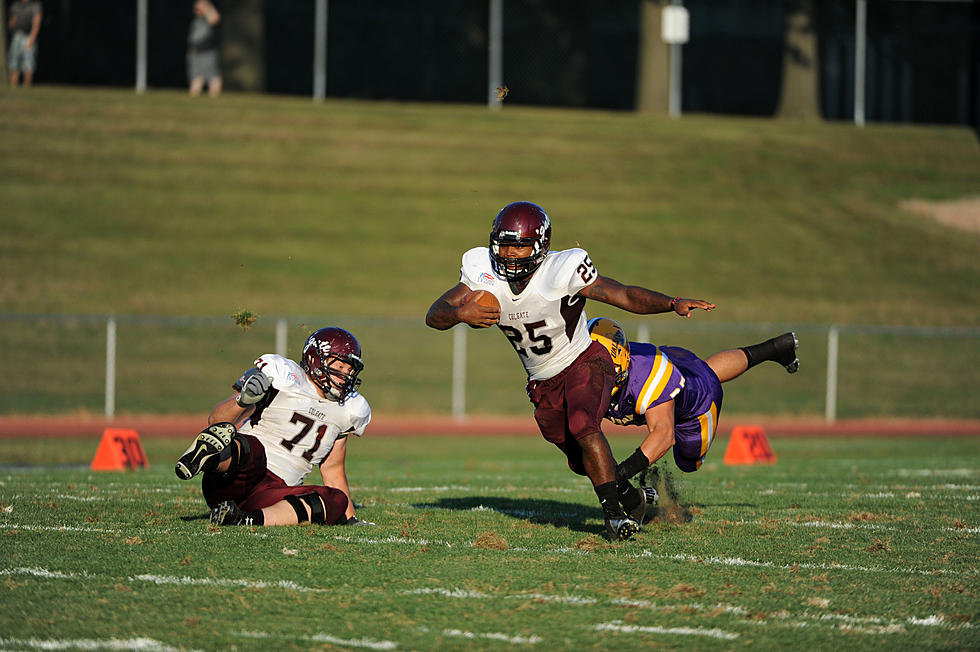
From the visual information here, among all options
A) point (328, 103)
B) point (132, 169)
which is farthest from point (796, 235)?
point (132, 169)

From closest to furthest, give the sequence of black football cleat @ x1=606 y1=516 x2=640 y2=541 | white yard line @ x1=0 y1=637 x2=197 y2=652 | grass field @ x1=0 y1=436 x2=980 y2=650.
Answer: white yard line @ x1=0 y1=637 x2=197 y2=652
grass field @ x1=0 y1=436 x2=980 y2=650
black football cleat @ x1=606 y1=516 x2=640 y2=541

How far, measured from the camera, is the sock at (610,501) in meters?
7.04

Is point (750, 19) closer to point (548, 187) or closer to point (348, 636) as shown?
point (548, 187)

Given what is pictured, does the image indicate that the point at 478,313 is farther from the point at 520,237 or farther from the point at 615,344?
the point at 615,344

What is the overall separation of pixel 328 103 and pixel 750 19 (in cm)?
1334

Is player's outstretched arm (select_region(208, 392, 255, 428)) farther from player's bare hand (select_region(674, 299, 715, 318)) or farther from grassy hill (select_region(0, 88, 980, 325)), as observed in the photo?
grassy hill (select_region(0, 88, 980, 325))

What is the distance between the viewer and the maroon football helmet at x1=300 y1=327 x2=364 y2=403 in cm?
750

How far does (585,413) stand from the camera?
712 centimetres

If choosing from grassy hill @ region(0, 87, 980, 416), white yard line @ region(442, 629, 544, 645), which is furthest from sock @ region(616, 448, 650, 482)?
grassy hill @ region(0, 87, 980, 416)

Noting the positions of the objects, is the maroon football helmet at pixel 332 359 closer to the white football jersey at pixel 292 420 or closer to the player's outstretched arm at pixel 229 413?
the white football jersey at pixel 292 420

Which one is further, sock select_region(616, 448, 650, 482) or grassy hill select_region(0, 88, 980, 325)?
grassy hill select_region(0, 88, 980, 325)

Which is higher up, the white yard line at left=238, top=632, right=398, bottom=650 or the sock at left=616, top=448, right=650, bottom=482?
the sock at left=616, top=448, right=650, bottom=482

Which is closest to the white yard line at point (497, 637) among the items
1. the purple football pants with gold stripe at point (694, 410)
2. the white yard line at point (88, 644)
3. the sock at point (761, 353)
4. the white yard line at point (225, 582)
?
the white yard line at point (225, 582)

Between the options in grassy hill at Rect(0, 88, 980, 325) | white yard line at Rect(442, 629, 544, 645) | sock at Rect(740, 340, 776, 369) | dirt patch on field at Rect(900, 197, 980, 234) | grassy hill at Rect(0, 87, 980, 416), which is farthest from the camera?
dirt patch on field at Rect(900, 197, 980, 234)
